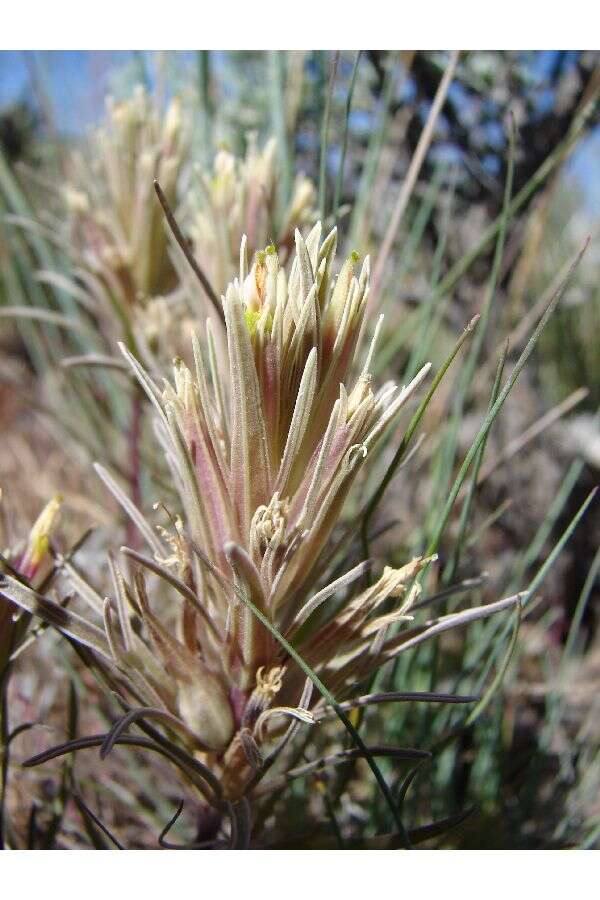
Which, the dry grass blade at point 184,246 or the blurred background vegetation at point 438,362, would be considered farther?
the blurred background vegetation at point 438,362

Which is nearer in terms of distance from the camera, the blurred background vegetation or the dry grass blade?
the dry grass blade

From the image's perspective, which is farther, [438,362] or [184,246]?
[438,362]

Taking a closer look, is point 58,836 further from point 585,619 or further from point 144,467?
point 585,619
